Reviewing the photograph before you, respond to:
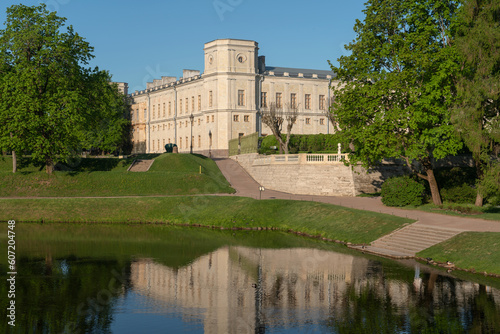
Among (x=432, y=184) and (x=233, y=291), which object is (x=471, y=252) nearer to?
(x=233, y=291)

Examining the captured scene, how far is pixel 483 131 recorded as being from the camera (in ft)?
121

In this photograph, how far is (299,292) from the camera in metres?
22.5

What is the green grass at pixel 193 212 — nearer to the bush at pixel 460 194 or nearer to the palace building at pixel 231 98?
the bush at pixel 460 194

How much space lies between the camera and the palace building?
9275 centimetres

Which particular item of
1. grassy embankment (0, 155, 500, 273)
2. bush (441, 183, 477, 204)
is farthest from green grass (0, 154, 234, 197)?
bush (441, 183, 477, 204)

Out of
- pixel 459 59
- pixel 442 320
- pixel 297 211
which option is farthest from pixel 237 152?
pixel 442 320

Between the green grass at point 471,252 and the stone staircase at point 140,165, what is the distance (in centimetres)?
4237

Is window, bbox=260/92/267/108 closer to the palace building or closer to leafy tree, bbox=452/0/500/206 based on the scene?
the palace building

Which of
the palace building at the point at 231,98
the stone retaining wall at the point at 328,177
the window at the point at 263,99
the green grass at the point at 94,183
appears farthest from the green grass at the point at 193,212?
the window at the point at 263,99

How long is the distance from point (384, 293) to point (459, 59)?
23784 mm

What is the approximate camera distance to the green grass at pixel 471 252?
85.9 feet

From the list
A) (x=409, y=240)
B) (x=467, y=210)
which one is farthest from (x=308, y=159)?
(x=409, y=240)

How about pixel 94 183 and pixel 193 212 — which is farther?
pixel 94 183

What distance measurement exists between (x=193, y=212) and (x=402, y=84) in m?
18.8
